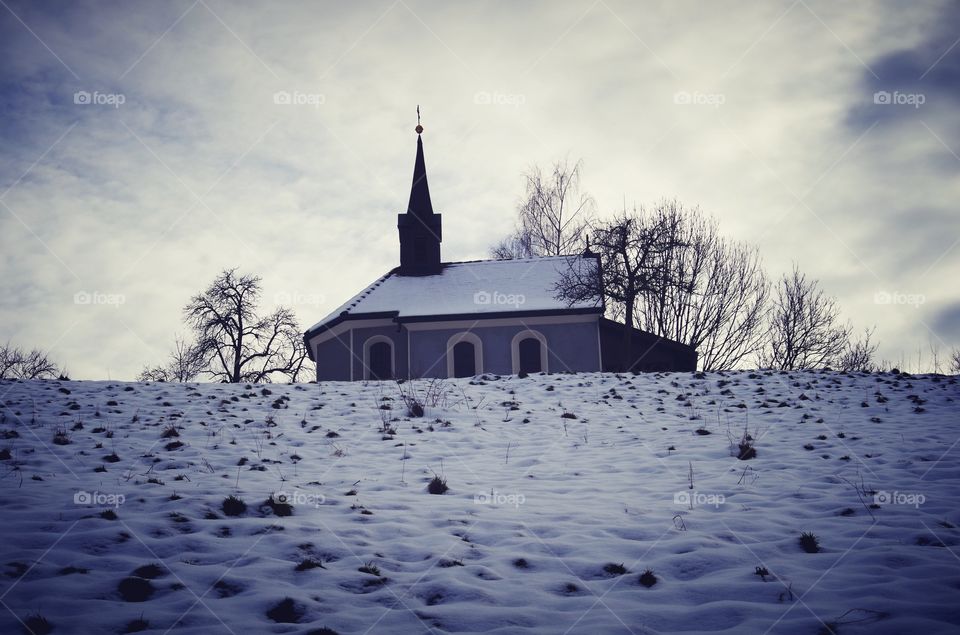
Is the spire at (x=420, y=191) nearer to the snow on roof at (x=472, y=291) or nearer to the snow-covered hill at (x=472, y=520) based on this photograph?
the snow on roof at (x=472, y=291)

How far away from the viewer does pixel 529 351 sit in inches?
867

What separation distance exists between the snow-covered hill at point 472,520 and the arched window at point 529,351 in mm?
12064

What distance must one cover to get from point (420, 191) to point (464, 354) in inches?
369

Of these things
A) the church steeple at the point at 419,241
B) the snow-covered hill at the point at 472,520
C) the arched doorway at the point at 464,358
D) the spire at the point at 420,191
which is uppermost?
the spire at the point at 420,191

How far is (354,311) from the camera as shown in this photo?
22141mm

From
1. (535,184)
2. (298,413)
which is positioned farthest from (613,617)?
(535,184)

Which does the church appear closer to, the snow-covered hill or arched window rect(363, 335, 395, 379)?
arched window rect(363, 335, 395, 379)

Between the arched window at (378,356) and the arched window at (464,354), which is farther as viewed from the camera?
the arched window at (378,356)

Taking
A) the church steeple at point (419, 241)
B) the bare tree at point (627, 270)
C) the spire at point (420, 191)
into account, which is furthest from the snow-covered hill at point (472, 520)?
the spire at point (420, 191)

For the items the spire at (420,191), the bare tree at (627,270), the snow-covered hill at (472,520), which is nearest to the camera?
the snow-covered hill at (472,520)

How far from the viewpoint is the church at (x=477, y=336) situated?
21.6 m

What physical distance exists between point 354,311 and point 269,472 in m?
16.0

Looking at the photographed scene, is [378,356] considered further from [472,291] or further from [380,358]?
[472,291]

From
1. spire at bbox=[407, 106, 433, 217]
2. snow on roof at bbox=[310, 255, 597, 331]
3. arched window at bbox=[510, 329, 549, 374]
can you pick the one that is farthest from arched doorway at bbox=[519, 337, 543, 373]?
spire at bbox=[407, 106, 433, 217]
